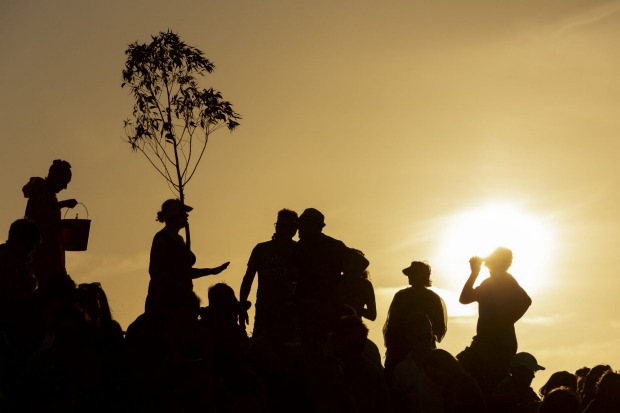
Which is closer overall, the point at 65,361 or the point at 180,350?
the point at 65,361

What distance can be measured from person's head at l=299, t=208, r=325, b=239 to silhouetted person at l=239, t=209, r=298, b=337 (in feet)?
1.10

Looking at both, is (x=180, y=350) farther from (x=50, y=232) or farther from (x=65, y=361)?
(x=50, y=232)

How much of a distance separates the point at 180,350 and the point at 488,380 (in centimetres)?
523

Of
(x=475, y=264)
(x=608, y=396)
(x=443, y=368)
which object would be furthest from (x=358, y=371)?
(x=475, y=264)

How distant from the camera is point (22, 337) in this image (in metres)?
12.1

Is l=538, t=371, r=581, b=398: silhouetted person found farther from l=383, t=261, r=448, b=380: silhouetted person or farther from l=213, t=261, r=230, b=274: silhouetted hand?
l=213, t=261, r=230, b=274: silhouetted hand

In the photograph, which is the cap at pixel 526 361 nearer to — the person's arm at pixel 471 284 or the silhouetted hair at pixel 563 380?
the silhouetted hair at pixel 563 380

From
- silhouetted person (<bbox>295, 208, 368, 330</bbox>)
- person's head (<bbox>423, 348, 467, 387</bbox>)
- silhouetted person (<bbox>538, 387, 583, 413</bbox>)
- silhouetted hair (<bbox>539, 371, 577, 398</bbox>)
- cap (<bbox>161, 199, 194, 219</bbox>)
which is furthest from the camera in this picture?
silhouetted hair (<bbox>539, 371, 577, 398</bbox>)

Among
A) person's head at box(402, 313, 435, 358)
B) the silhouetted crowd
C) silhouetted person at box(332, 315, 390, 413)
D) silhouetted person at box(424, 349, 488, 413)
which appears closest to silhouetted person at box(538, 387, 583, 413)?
the silhouetted crowd

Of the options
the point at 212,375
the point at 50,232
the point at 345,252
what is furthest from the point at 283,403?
the point at 50,232

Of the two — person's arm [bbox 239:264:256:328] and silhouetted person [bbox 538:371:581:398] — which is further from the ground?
person's arm [bbox 239:264:256:328]

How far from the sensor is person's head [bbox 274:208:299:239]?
1606 cm

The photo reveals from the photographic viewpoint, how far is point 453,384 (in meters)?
11.7

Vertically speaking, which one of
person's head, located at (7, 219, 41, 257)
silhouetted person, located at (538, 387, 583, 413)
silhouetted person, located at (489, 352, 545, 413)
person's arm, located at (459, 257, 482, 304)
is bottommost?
silhouetted person, located at (538, 387, 583, 413)
